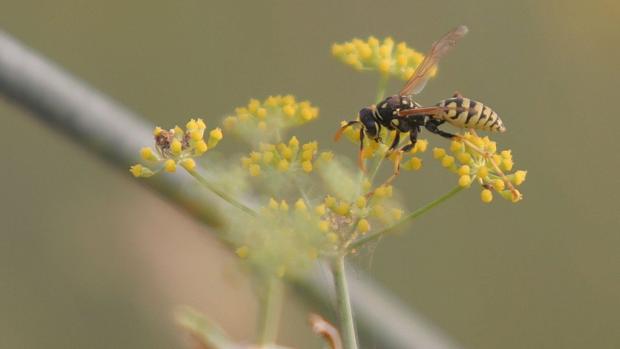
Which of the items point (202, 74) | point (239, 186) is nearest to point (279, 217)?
point (239, 186)

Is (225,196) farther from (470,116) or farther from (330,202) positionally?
(470,116)

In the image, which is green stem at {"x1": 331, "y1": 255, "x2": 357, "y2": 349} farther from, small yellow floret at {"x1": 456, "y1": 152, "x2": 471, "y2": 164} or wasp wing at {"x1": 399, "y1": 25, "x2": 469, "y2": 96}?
wasp wing at {"x1": 399, "y1": 25, "x2": 469, "y2": 96}

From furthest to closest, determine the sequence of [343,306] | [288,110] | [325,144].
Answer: [325,144] → [288,110] → [343,306]

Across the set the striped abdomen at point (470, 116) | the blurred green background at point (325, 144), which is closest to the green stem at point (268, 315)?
the striped abdomen at point (470, 116)

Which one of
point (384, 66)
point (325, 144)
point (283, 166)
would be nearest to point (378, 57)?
point (384, 66)

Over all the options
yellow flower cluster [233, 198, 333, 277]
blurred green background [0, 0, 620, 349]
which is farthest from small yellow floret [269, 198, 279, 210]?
blurred green background [0, 0, 620, 349]
